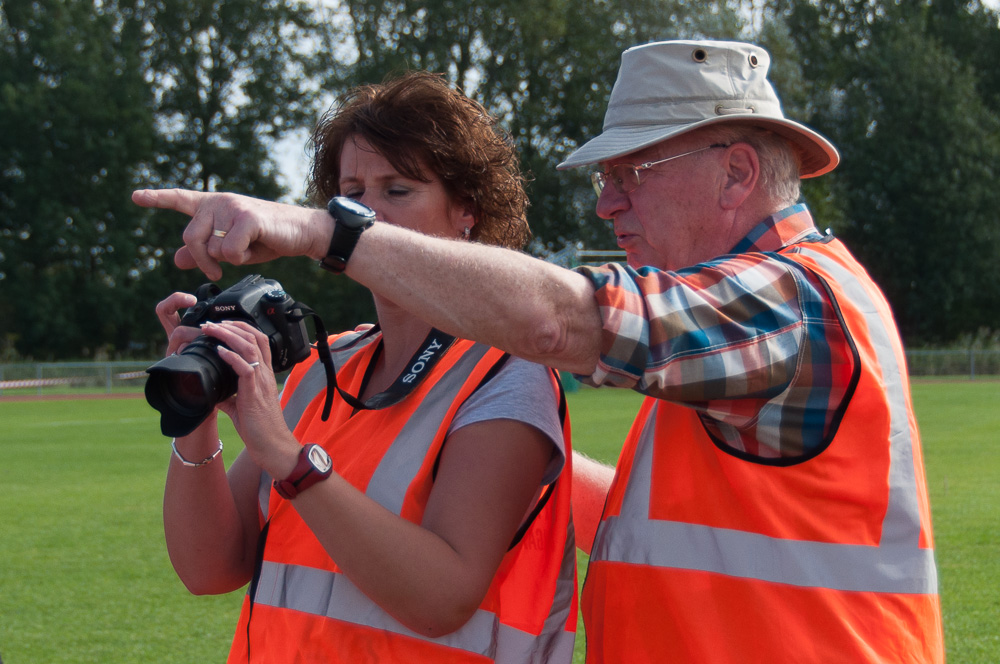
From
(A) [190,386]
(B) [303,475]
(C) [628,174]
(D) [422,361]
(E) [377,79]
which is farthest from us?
(E) [377,79]

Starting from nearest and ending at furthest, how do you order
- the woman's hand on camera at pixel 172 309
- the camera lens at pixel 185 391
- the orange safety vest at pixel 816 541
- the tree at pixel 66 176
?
the orange safety vest at pixel 816 541, the camera lens at pixel 185 391, the woman's hand on camera at pixel 172 309, the tree at pixel 66 176

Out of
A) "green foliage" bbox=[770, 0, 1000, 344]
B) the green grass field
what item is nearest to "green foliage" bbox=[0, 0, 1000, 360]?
"green foliage" bbox=[770, 0, 1000, 344]

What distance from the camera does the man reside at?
1.59 metres

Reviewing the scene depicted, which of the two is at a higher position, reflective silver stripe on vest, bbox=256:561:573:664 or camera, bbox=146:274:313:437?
camera, bbox=146:274:313:437

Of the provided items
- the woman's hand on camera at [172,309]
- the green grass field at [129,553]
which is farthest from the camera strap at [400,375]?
the green grass field at [129,553]

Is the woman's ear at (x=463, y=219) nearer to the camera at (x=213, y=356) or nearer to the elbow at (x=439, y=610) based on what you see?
the camera at (x=213, y=356)

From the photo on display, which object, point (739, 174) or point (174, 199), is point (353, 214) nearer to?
point (174, 199)

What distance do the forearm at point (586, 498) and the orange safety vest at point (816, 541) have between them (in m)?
0.74

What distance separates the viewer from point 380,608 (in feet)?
6.79

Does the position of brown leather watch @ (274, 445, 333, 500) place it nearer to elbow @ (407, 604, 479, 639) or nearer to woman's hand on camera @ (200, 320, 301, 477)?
woman's hand on camera @ (200, 320, 301, 477)

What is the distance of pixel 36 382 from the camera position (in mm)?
31125

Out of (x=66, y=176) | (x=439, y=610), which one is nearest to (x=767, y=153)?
(x=439, y=610)

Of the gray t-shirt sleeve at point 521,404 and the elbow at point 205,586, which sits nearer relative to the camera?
the gray t-shirt sleeve at point 521,404

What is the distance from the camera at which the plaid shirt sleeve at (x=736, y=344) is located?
1585 millimetres
